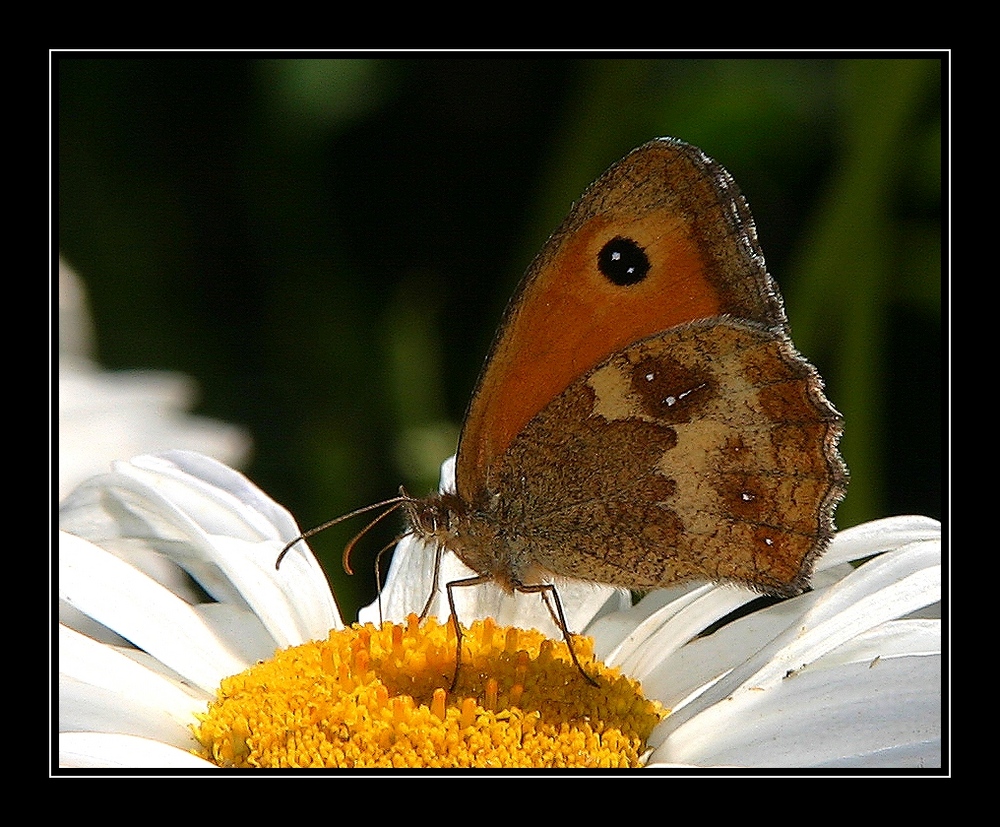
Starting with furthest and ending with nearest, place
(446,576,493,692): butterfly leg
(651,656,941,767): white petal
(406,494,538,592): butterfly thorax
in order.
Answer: (406,494,538,592): butterfly thorax < (446,576,493,692): butterfly leg < (651,656,941,767): white petal

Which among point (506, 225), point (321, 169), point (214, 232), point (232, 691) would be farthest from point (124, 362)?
point (232, 691)

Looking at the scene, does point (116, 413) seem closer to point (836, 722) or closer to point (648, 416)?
point (648, 416)

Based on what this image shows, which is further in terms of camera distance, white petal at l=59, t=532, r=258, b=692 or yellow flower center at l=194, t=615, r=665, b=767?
white petal at l=59, t=532, r=258, b=692

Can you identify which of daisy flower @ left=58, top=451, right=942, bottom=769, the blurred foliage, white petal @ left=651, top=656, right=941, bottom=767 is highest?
the blurred foliage

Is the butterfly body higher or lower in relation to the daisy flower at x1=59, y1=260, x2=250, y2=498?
lower

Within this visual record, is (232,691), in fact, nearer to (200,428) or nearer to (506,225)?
(200,428)

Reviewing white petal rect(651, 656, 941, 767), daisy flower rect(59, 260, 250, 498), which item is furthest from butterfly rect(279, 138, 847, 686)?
daisy flower rect(59, 260, 250, 498)

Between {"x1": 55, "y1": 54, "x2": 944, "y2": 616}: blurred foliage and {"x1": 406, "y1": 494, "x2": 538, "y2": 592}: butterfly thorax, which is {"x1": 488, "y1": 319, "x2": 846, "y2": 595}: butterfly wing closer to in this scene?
{"x1": 406, "y1": 494, "x2": 538, "y2": 592}: butterfly thorax

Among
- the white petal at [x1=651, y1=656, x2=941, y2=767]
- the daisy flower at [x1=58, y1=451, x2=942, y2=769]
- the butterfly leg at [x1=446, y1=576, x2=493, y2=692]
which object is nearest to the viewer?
the white petal at [x1=651, y1=656, x2=941, y2=767]
